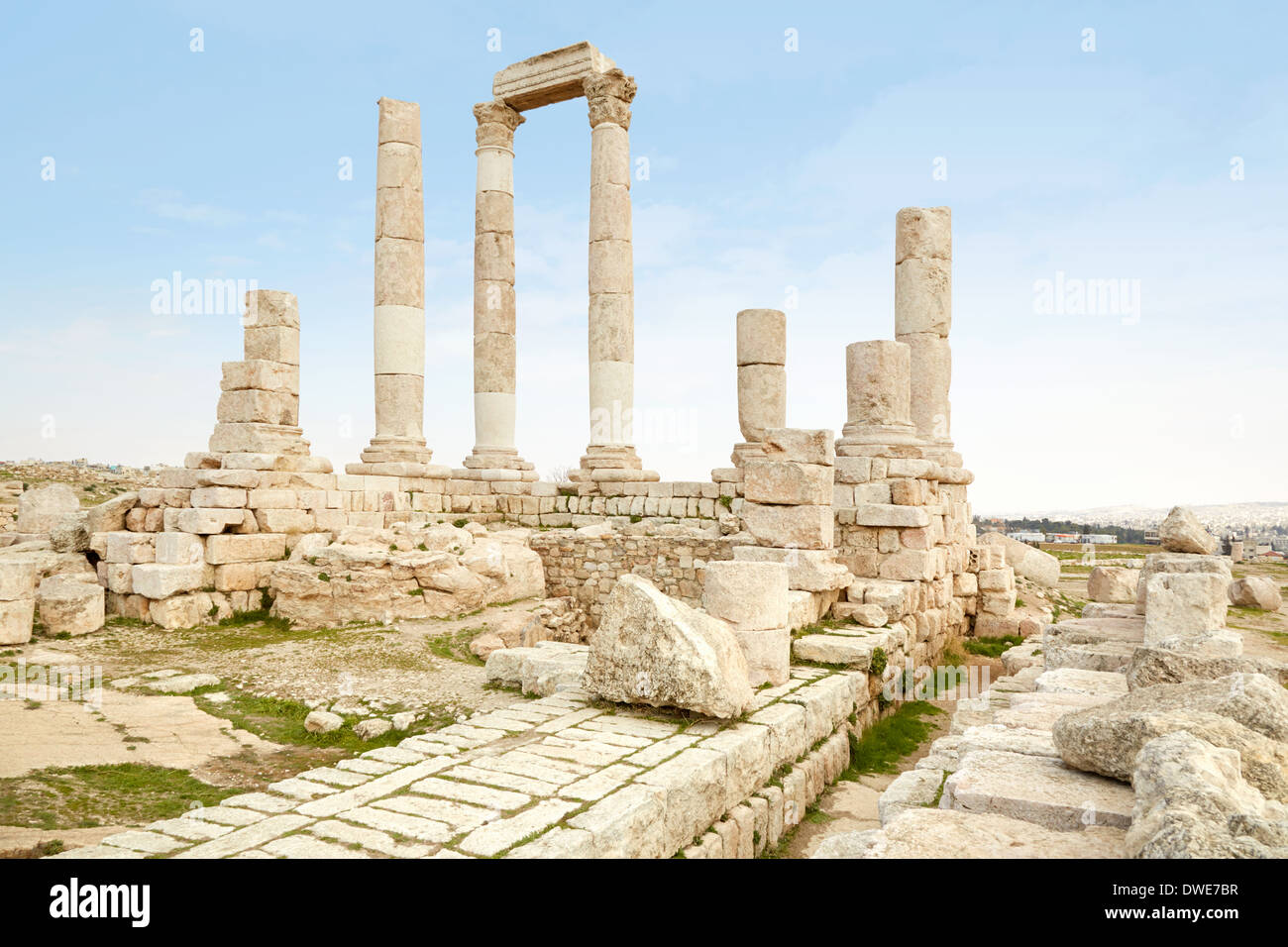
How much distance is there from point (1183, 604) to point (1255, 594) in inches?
492

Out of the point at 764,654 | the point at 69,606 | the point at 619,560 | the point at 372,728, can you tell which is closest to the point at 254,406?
the point at 69,606

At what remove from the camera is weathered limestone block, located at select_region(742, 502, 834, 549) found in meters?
10.4

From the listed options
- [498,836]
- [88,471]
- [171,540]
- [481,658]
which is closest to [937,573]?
[481,658]

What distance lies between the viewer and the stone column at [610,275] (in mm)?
17609

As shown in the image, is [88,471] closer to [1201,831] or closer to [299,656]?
[299,656]

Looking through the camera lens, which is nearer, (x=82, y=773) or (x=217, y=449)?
(x=82, y=773)

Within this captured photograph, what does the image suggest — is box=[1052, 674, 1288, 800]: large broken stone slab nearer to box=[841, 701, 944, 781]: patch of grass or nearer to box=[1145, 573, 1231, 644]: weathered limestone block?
box=[1145, 573, 1231, 644]: weathered limestone block

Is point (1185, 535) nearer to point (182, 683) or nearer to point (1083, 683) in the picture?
point (1083, 683)

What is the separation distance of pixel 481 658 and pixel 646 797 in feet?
19.5

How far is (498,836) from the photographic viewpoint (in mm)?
4152

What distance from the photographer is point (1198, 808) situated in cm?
282

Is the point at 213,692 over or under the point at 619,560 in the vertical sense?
under
